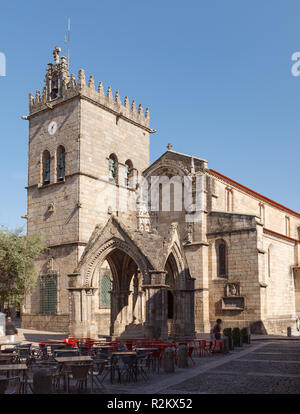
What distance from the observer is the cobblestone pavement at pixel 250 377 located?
10477mm

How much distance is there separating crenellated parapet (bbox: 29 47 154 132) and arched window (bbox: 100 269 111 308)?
1154 centimetres

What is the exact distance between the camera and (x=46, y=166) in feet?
110

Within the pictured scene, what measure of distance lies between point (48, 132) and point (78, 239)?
349 inches

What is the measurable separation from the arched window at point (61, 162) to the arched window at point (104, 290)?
725cm

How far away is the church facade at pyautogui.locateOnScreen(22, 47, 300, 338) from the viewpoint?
2723 cm

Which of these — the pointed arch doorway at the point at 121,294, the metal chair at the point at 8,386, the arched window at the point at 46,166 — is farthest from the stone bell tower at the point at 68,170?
the metal chair at the point at 8,386

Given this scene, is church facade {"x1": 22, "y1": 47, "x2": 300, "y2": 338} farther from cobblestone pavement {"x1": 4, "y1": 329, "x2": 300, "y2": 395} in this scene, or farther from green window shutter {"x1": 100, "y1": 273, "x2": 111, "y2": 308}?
cobblestone pavement {"x1": 4, "y1": 329, "x2": 300, "y2": 395}

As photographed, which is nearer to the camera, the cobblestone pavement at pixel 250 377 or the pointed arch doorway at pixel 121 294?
the cobblestone pavement at pixel 250 377

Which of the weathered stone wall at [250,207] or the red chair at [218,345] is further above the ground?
the weathered stone wall at [250,207]

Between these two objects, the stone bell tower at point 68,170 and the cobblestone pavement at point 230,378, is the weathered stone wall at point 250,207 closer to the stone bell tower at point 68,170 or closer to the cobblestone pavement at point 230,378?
the stone bell tower at point 68,170

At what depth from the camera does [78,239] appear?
29.3m

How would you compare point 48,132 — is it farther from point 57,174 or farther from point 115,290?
point 115,290
